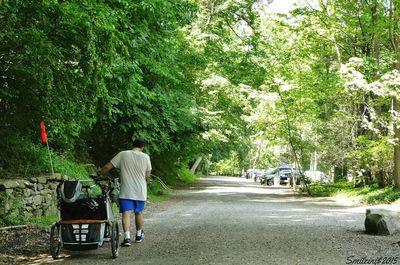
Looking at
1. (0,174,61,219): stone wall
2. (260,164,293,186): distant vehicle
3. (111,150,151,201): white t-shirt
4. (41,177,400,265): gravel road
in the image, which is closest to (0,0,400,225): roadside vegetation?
(0,174,61,219): stone wall

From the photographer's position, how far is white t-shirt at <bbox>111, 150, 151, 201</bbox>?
332 inches

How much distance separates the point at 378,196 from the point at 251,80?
42.3ft

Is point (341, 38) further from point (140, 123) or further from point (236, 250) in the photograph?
point (236, 250)

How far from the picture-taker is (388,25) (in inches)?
722

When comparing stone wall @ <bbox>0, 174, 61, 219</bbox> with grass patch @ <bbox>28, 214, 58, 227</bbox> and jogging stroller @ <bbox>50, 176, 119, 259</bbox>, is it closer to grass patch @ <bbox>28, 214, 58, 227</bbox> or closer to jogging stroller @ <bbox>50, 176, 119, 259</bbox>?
grass patch @ <bbox>28, 214, 58, 227</bbox>

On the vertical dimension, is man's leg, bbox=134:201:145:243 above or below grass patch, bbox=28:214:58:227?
above

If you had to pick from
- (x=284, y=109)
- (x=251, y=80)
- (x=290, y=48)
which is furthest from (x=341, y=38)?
(x=251, y=80)

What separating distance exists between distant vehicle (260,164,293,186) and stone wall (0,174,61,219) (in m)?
29.3

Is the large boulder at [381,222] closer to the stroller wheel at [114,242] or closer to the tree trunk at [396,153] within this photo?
the stroller wheel at [114,242]

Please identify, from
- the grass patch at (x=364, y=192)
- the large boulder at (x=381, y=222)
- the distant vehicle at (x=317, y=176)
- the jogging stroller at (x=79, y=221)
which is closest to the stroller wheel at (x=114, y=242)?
the jogging stroller at (x=79, y=221)

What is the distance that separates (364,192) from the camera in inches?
856

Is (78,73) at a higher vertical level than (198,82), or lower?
lower

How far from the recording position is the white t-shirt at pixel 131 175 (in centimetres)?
845

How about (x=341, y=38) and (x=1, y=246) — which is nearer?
(x=1, y=246)
